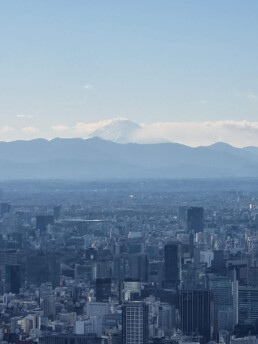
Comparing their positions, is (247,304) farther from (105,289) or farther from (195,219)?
(195,219)

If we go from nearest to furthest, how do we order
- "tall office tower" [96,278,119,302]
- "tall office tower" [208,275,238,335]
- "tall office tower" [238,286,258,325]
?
1. "tall office tower" [208,275,238,335]
2. "tall office tower" [238,286,258,325]
3. "tall office tower" [96,278,119,302]

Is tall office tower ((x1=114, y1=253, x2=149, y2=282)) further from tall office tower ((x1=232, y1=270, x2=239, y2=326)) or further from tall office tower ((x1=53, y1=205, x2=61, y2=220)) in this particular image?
tall office tower ((x1=53, y1=205, x2=61, y2=220))

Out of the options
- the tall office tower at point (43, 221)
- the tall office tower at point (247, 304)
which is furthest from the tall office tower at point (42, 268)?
the tall office tower at point (43, 221)

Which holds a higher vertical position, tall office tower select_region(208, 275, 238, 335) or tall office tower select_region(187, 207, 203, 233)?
tall office tower select_region(187, 207, 203, 233)

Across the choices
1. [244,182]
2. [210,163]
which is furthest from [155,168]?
[244,182]

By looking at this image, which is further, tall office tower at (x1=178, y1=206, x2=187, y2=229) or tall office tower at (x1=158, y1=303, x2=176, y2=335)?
tall office tower at (x1=178, y1=206, x2=187, y2=229)

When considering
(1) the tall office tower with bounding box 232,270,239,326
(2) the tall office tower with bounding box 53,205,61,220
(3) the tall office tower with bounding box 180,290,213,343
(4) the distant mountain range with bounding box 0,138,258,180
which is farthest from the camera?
(4) the distant mountain range with bounding box 0,138,258,180

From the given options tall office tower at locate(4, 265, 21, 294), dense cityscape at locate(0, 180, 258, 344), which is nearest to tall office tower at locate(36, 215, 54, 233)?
dense cityscape at locate(0, 180, 258, 344)

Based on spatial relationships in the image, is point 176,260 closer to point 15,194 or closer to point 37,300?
point 37,300
